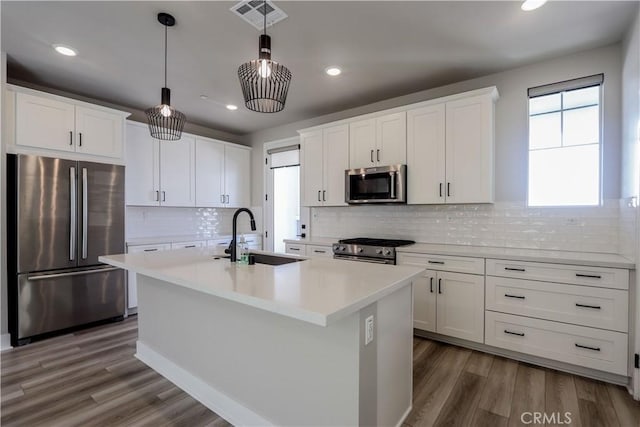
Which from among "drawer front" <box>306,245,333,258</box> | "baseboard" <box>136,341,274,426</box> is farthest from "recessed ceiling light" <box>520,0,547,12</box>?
"baseboard" <box>136,341,274,426</box>

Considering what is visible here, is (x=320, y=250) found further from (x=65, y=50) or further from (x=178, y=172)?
(x=65, y=50)

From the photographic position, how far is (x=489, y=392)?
217 centimetres

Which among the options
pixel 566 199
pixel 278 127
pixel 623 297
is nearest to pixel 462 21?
pixel 566 199

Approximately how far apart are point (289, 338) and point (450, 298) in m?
1.88

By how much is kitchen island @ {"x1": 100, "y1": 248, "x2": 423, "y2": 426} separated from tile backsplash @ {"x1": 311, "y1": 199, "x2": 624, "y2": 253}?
1.83 m

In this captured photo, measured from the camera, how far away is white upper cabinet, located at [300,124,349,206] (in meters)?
3.98

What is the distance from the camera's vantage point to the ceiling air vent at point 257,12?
6.90ft

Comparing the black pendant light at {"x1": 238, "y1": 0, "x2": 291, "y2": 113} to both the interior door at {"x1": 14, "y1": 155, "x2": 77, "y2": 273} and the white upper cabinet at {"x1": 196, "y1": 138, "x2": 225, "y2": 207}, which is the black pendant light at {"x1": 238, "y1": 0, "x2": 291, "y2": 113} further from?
the white upper cabinet at {"x1": 196, "y1": 138, "x2": 225, "y2": 207}

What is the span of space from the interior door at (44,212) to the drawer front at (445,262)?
3.44 meters

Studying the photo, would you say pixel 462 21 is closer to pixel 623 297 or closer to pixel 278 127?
pixel 623 297

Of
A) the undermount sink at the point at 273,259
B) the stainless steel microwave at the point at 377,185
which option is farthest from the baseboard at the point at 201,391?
the stainless steel microwave at the point at 377,185

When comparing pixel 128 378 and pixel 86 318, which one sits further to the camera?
pixel 86 318

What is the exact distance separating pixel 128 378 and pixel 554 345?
3.32 m

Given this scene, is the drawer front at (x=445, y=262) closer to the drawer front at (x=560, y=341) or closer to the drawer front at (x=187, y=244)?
the drawer front at (x=560, y=341)
